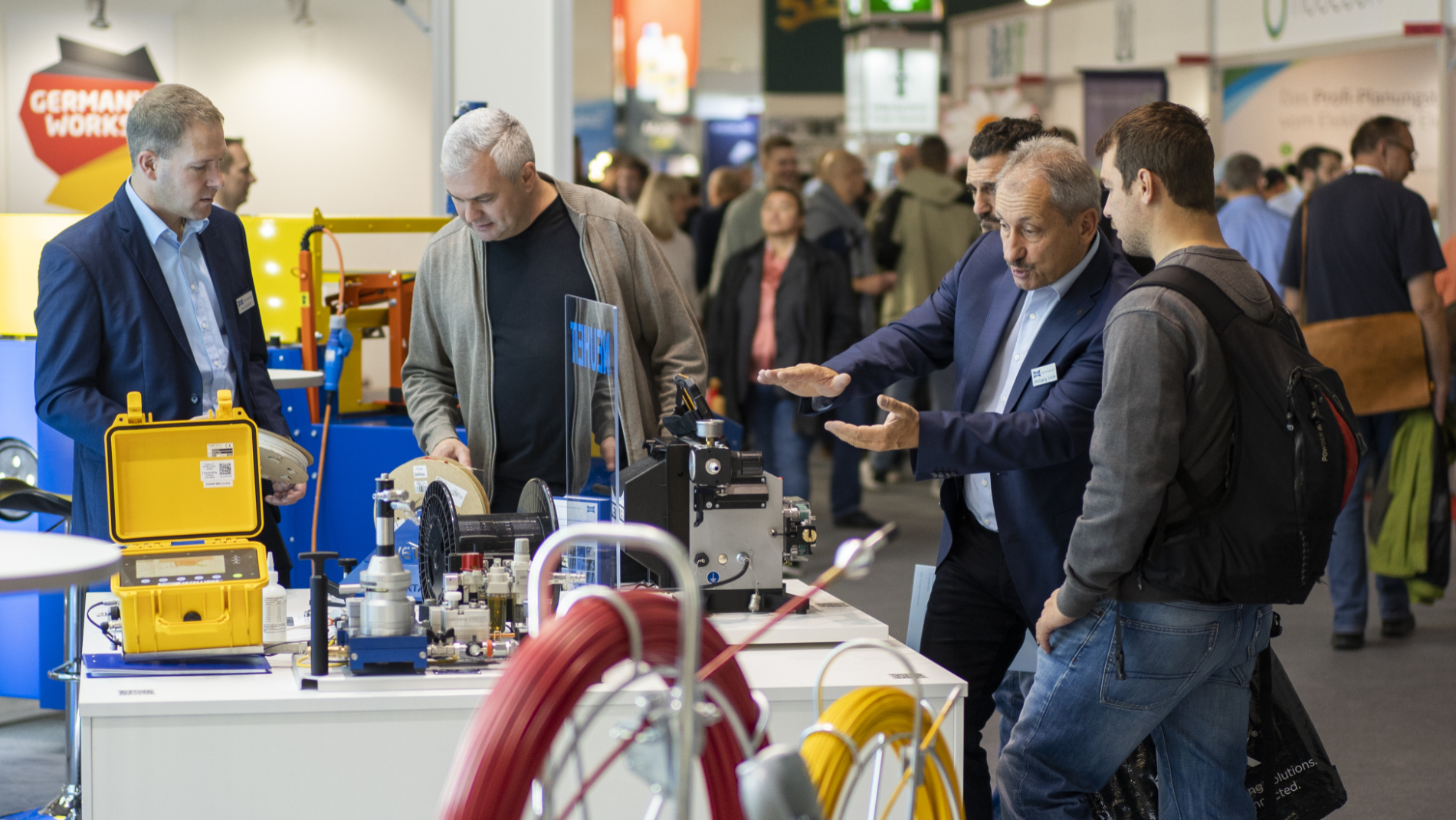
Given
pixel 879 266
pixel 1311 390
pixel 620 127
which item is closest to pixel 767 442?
pixel 879 266

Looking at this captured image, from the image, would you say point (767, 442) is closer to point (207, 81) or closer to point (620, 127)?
point (207, 81)

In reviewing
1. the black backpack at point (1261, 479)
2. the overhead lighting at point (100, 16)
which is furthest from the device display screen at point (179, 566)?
the overhead lighting at point (100, 16)

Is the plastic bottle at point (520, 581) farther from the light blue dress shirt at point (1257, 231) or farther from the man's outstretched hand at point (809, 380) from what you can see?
Answer: the light blue dress shirt at point (1257, 231)

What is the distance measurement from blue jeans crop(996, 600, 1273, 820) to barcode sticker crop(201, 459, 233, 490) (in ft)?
4.18

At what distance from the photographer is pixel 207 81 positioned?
24.9 feet

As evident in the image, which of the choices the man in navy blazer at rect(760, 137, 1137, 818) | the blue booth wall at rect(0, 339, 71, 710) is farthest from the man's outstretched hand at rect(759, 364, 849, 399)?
the blue booth wall at rect(0, 339, 71, 710)

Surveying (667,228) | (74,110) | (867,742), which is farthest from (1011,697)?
(74,110)

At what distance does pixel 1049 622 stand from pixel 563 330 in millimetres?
1258

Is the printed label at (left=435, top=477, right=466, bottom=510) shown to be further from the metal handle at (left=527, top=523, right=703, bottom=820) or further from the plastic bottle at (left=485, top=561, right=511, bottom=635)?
the metal handle at (left=527, top=523, right=703, bottom=820)

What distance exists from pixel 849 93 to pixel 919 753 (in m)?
9.61

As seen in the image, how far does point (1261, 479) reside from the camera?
196cm

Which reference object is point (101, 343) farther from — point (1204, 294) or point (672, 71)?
point (672, 71)

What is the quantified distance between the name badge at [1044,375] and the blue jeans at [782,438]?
383 centimetres

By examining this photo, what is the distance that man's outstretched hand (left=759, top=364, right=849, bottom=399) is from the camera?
7.72 ft
